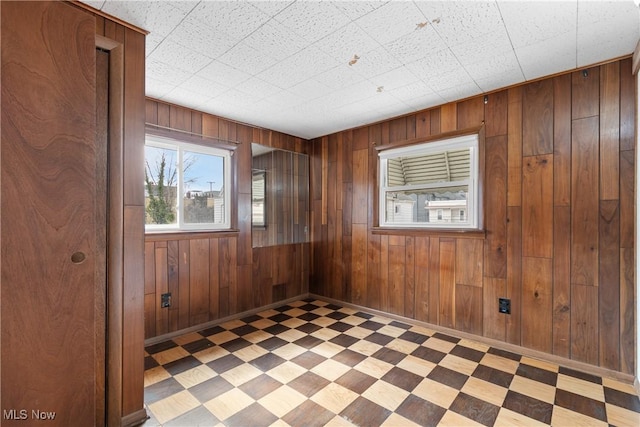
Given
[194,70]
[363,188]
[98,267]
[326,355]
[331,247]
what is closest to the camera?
[98,267]

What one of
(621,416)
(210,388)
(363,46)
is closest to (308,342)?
(210,388)

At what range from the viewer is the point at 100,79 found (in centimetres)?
159

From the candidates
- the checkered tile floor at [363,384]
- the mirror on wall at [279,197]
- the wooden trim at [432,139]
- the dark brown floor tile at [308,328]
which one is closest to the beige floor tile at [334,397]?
the checkered tile floor at [363,384]

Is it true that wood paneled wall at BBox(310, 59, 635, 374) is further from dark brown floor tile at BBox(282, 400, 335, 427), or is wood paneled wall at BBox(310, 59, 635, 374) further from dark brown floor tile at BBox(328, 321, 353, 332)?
dark brown floor tile at BBox(282, 400, 335, 427)

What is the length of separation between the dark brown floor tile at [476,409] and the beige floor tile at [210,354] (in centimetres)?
181

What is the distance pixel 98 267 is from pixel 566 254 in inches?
126

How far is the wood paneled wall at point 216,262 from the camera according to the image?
2.72 meters

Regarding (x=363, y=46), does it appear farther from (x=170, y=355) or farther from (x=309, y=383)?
(x=170, y=355)

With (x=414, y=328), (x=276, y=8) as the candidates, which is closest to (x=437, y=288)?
(x=414, y=328)

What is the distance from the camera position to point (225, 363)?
2.31 meters

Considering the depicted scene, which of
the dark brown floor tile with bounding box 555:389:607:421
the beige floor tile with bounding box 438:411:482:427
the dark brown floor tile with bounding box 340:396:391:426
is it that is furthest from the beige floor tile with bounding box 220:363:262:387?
the dark brown floor tile with bounding box 555:389:607:421

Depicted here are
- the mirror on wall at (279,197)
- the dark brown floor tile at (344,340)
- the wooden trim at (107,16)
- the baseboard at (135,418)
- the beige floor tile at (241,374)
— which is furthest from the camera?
the mirror on wall at (279,197)

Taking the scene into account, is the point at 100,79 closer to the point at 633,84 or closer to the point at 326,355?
the point at 326,355

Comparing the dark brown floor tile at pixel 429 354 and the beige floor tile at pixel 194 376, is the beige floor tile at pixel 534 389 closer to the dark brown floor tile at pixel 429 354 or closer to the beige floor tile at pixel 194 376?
the dark brown floor tile at pixel 429 354
